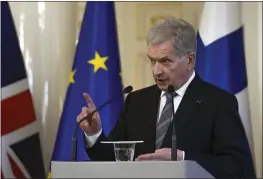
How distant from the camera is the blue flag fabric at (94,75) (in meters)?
3.28

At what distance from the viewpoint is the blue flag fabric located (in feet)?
10.8

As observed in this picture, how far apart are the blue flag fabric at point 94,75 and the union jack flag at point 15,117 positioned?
150 mm

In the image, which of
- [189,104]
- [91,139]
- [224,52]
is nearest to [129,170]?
[91,139]

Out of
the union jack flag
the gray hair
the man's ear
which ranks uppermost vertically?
the gray hair

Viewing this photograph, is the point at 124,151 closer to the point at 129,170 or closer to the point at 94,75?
the point at 129,170

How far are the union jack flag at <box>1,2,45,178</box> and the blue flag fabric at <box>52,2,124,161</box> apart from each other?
0.15 meters

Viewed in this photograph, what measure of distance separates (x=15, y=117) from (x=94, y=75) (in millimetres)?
497

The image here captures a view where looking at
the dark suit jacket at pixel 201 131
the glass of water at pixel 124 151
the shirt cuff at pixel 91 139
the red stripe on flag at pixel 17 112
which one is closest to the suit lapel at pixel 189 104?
the dark suit jacket at pixel 201 131

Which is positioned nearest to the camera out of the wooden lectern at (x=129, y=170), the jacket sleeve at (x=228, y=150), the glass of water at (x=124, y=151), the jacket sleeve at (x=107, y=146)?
the wooden lectern at (x=129, y=170)

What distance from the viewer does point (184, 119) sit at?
6.93 ft

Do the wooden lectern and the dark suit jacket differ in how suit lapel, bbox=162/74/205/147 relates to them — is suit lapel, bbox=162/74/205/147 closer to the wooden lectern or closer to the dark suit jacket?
the dark suit jacket

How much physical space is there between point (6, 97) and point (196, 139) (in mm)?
1508

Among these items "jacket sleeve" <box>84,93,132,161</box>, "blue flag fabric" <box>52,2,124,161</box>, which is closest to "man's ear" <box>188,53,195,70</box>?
"jacket sleeve" <box>84,93,132,161</box>

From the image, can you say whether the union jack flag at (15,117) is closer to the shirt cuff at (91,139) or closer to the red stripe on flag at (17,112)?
the red stripe on flag at (17,112)
